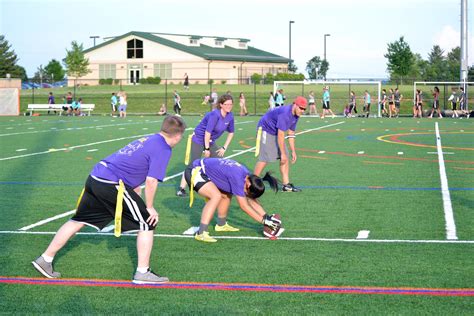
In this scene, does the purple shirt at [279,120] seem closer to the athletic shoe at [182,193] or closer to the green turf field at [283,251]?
the green turf field at [283,251]

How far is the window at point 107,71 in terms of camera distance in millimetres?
92250

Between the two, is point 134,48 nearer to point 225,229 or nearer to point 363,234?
point 225,229

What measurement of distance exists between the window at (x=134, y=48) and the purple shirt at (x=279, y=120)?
258 feet

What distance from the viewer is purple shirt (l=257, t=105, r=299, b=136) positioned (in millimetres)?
13445

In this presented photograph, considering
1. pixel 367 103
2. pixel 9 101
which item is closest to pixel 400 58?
pixel 367 103

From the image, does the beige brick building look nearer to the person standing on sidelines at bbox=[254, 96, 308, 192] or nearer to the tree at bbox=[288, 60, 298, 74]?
the tree at bbox=[288, 60, 298, 74]

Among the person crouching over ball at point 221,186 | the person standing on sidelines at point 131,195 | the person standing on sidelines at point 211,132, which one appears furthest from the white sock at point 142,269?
the person standing on sidelines at point 211,132

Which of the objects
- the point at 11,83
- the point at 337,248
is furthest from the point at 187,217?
the point at 11,83

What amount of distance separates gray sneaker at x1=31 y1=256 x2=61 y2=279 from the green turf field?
0.11 metres

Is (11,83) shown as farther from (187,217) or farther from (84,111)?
(187,217)

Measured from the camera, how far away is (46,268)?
770 centimetres

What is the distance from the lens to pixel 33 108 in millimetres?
51438

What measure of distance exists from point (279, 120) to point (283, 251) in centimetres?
479

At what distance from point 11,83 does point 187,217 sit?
6081 cm
